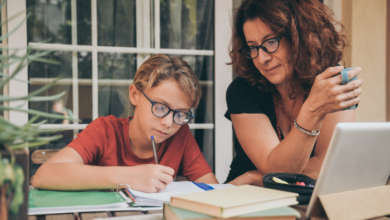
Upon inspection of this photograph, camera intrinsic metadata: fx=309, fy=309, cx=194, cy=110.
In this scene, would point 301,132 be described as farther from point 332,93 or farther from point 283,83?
point 283,83

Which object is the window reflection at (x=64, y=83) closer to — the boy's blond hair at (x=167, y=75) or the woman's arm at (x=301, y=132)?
the boy's blond hair at (x=167, y=75)

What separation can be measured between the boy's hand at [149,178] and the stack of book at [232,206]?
0.91 feet

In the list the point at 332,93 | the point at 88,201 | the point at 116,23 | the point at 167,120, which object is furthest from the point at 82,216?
the point at 116,23

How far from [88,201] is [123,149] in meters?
0.56

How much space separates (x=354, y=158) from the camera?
0.64 m

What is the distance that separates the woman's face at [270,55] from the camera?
1243 millimetres

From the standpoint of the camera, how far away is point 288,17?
4.06ft

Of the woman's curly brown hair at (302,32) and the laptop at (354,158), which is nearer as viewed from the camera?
the laptop at (354,158)

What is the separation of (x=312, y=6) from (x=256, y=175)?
0.74 m

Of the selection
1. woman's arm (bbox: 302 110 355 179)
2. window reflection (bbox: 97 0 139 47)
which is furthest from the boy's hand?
window reflection (bbox: 97 0 139 47)

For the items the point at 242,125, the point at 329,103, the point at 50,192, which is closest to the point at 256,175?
the point at 242,125

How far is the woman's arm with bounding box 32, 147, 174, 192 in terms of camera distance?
92 cm

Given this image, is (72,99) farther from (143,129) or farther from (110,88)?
(143,129)

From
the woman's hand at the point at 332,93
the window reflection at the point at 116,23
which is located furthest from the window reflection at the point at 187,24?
the woman's hand at the point at 332,93
